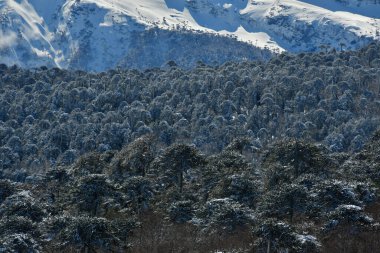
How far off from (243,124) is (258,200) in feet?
268

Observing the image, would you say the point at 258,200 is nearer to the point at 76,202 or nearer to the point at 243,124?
the point at 76,202

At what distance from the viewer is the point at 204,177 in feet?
256

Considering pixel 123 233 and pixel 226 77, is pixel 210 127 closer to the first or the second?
pixel 226 77

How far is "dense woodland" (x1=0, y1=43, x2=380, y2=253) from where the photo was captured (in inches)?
2209

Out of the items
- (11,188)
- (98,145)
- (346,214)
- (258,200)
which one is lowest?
(98,145)

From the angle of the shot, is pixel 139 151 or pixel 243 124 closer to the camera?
pixel 139 151

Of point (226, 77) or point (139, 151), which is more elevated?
point (139, 151)

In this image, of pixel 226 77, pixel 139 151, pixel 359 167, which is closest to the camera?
pixel 359 167

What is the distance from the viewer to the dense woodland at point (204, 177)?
184ft

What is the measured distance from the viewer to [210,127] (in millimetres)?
144125

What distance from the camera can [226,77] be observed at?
187000mm

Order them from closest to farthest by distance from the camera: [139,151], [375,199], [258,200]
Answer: [375,199], [258,200], [139,151]

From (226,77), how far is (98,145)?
56.8 metres


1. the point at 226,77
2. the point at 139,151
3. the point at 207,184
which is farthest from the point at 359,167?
the point at 226,77
